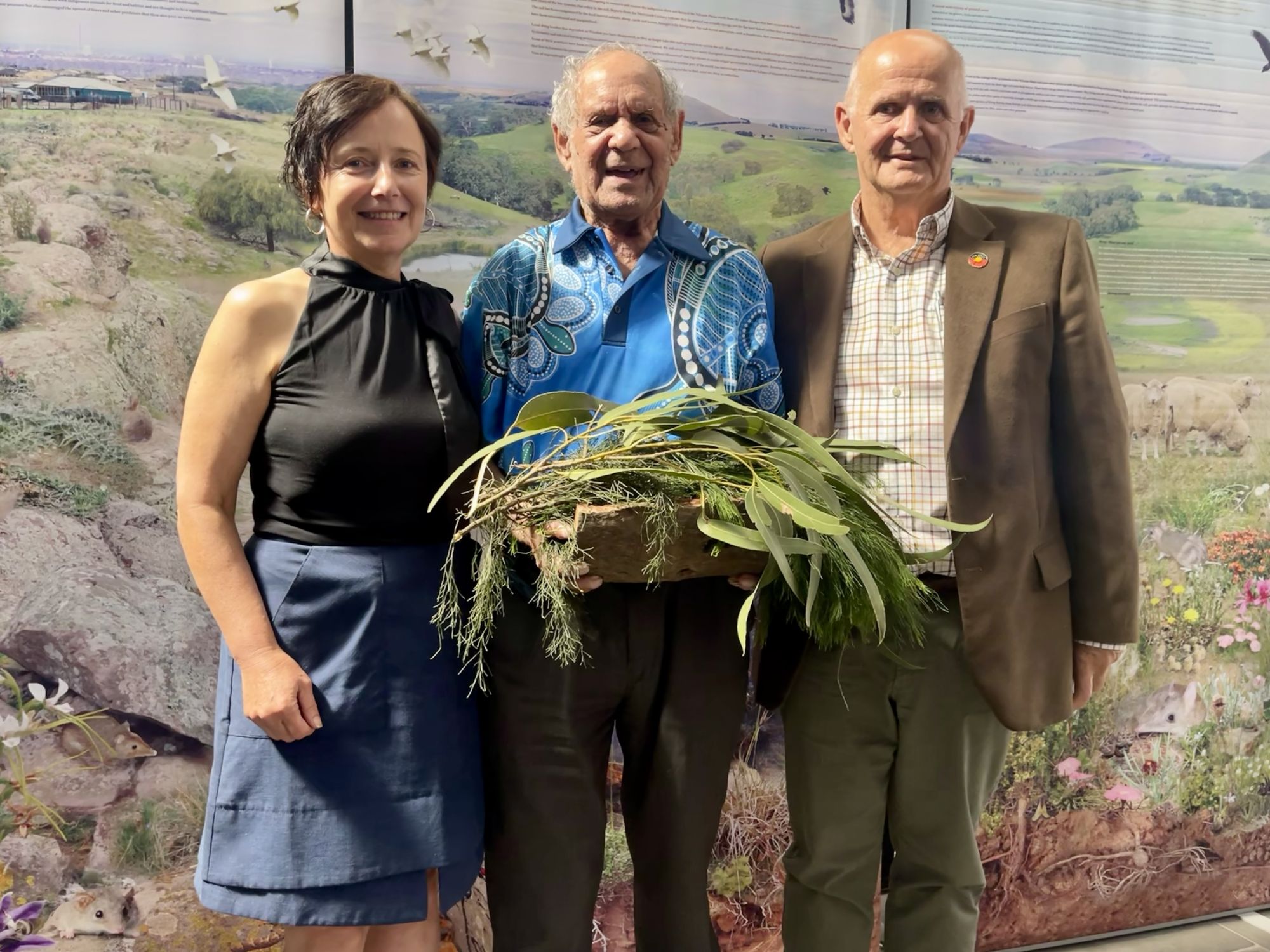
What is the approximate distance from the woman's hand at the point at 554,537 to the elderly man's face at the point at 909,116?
0.90 meters

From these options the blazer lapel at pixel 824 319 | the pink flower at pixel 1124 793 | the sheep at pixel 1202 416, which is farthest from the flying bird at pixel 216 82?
the pink flower at pixel 1124 793

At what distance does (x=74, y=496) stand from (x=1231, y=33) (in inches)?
123

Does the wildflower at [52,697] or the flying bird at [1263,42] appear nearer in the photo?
the wildflower at [52,697]

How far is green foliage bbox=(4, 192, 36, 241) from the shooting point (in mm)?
1898

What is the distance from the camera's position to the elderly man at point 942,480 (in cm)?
167

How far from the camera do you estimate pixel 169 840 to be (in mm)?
2080

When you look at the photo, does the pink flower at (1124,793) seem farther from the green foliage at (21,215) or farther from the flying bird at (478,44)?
the green foliage at (21,215)

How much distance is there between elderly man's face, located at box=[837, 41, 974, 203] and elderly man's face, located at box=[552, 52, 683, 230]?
0.40 meters

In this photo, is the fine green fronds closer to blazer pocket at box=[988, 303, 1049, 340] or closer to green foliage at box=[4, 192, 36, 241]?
blazer pocket at box=[988, 303, 1049, 340]

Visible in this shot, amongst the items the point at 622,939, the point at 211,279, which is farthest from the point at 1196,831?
the point at 211,279

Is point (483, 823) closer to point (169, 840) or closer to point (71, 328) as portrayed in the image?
point (169, 840)

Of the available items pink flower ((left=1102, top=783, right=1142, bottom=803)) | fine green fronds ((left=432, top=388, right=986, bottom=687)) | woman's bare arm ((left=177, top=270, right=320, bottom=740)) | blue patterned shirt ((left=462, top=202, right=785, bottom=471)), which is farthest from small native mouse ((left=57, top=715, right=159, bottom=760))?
pink flower ((left=1102, top=783, right=1142, bottom=803))

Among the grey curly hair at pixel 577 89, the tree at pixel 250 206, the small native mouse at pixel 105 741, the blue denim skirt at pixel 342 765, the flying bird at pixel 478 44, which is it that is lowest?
the small native mouse at pixel 105 741

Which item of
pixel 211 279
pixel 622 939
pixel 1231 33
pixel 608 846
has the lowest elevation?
pixel 622 939
